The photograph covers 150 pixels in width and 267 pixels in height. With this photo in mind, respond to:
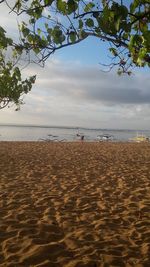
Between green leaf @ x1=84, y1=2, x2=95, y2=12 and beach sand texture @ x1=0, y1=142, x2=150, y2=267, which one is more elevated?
green leaf @ x1=84, y1=2, x2=95, y2=12

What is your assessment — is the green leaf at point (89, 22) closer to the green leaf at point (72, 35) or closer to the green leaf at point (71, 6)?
the green leaf at point (71, 6)

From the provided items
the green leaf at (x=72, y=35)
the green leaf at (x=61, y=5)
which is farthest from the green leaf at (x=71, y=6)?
the green leaf at (x=72, y=35)

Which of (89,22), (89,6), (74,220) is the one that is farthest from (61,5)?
(74,220)

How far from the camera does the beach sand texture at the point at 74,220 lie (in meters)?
5.39

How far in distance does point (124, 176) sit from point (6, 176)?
433cm

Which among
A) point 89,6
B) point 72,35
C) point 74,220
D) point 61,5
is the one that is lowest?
point 74,220

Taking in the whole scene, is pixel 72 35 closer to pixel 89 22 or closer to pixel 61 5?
pixel 89 22

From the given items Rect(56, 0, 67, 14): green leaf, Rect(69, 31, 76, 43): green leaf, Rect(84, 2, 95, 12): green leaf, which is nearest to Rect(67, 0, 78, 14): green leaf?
Rect(56, 0, 67, 14): green leaf

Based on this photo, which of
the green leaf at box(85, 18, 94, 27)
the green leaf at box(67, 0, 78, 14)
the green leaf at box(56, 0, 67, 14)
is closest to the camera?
the green leaf at box(67, 0, 78, 14)

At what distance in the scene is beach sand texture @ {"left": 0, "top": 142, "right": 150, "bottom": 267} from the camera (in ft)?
17.7

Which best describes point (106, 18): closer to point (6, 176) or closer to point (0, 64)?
point (6, 176)

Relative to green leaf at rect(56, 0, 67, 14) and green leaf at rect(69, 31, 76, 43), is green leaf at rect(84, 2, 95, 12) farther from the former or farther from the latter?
green leaf at rect(56, 0, 67, 14)

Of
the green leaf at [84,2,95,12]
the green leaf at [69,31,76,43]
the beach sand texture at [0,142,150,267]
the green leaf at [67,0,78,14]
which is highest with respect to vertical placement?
the green leaf at [84,2,95,12]

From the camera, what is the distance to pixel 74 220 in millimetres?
7246
